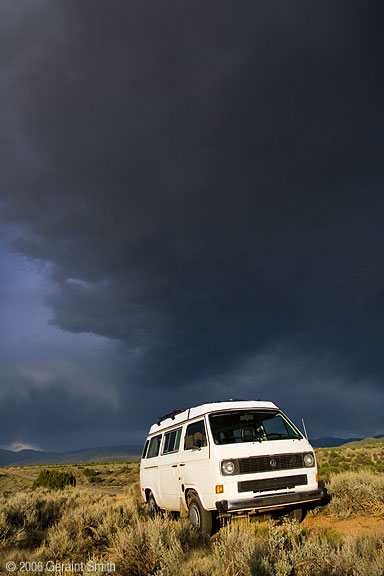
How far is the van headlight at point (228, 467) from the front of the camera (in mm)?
7273

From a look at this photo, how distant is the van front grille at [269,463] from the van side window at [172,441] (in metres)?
2.65

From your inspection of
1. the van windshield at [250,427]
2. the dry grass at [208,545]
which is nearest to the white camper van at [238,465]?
the van windshield at [250,427]

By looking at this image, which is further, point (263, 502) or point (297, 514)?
point (297, 514)

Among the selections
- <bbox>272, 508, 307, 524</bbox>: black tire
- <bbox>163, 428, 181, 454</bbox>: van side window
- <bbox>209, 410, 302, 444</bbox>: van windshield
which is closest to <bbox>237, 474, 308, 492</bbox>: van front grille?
<bbox>209, 410, 302, 444</bbox>: van windshield

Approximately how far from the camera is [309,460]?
7.95 meters

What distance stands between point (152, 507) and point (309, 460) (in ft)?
19.2

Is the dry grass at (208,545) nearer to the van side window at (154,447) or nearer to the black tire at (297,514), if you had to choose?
the black tire at (297,514)

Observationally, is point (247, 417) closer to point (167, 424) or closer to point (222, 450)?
point (222, 450)

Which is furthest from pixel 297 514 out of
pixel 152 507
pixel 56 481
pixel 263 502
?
pixel 56 481

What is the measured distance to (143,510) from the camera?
39.9 feet

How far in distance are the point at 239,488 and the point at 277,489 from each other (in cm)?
78

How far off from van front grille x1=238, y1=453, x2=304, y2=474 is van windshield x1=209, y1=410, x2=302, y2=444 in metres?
0.51

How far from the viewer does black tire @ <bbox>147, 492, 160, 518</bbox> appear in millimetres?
11162

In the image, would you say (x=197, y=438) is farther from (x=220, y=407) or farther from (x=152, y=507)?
(x=152, y=507)
